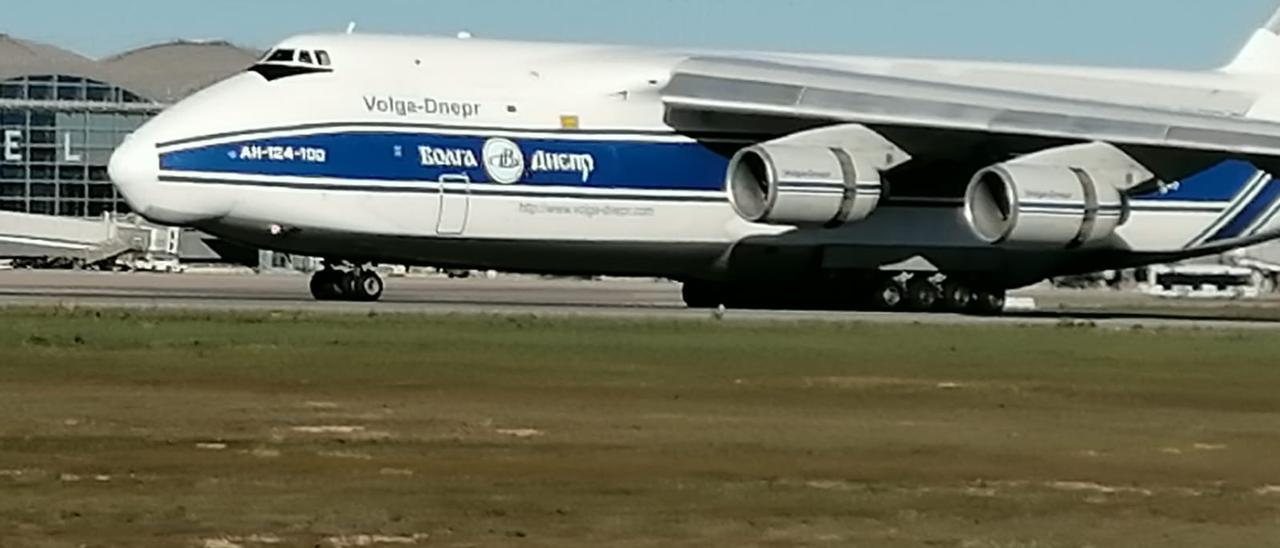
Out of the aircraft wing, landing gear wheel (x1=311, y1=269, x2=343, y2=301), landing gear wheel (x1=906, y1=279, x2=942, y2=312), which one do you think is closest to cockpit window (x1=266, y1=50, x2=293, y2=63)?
landing gear wheel (x1=311, y1=269, x2=343, y2=301)

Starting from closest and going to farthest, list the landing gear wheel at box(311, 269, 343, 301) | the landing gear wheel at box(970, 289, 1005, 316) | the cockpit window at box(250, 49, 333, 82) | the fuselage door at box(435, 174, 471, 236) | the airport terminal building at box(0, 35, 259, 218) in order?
the fuselage door at box(435, 174, 471, 236) < the cockpit window at box(250, 49, 333, 82) < the landing gear wheel at box(311, 269, 343, 301) < the landing gear wheel at box(970, 289, 1005, 316) < the airport terminal building at box(0, 35, 259, 218)

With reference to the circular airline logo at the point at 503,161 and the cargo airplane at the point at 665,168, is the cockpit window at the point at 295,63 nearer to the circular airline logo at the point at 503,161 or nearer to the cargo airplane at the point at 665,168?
the cargo airplane at the point at 665,168

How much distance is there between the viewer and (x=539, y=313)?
30.3 metres

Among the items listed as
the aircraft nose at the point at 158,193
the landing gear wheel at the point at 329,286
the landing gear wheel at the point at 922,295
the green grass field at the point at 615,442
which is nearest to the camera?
the green grass field at the point at 615,442

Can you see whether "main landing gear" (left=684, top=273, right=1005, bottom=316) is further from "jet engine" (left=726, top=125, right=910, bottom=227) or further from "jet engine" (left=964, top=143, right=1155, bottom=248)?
"jet engine" (left=726, top=125, right=910, bottom=227)

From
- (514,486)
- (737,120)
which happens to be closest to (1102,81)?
A: (737,120)

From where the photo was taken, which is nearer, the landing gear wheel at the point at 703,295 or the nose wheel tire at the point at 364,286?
the nose wheel tire at the point at 364,286

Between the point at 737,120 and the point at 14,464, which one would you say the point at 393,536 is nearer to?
the point at 14,464

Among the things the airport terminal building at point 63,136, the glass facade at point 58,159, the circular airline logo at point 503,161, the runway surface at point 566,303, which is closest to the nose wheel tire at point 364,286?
the runway surface at point 566,303

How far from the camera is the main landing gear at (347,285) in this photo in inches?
1339

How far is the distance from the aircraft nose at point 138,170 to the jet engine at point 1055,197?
34.6 feet

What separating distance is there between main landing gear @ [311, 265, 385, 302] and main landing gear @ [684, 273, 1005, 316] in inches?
189

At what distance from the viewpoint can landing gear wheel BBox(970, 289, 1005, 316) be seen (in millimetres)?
34406

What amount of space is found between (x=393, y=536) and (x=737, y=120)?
23294 millimetres
